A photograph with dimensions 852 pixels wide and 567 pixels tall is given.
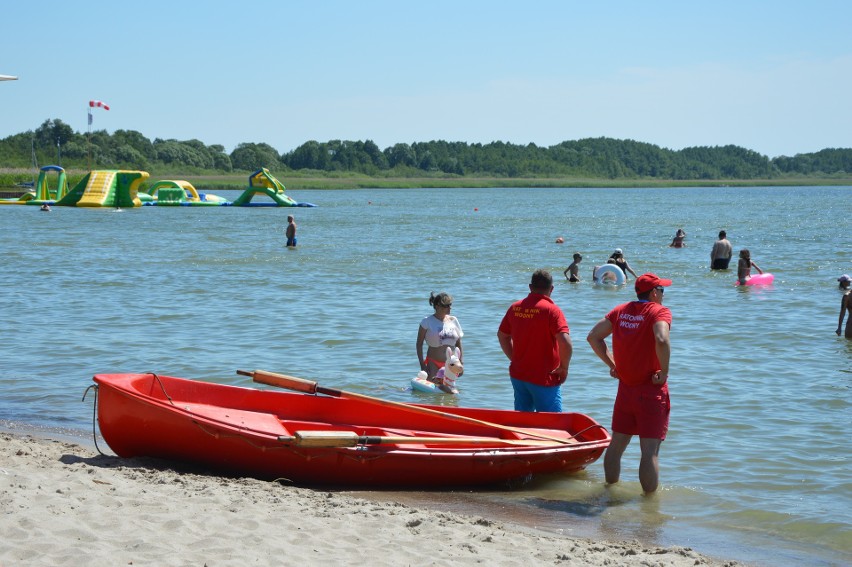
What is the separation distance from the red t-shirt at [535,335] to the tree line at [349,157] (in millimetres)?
101531

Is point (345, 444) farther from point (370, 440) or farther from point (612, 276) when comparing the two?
point (612, 276)

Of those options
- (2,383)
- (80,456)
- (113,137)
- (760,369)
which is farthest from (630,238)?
(113,137)

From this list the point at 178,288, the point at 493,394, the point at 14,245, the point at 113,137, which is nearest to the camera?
the point at 493,394

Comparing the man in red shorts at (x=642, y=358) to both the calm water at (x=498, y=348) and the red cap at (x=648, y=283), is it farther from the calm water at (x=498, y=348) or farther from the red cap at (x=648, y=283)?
the calm water at (x=498, y=348)

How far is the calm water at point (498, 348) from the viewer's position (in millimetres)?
7617

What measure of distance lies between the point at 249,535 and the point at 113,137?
125 meters

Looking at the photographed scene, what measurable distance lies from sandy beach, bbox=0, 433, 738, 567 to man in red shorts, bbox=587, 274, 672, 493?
2.88ft

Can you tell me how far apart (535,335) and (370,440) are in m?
1.59

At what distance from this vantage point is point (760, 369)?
43.0ft

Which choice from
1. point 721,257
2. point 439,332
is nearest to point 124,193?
point 721,257

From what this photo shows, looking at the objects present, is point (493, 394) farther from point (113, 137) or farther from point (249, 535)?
point (113, 137)

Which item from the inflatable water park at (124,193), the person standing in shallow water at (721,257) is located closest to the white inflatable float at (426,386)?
the person standing in shallow water at (721,257)

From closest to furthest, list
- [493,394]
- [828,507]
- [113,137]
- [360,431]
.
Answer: [828,507]
[360,431]
[493,394]
[113,137]

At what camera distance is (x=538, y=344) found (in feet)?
26.2
